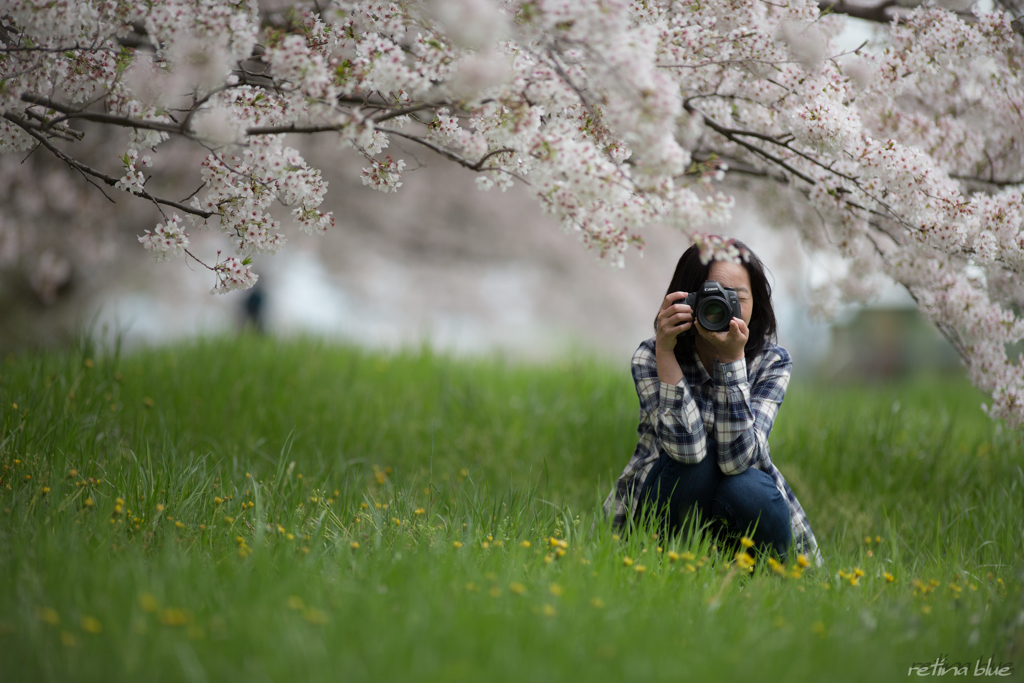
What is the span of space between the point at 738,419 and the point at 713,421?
0.12 meters

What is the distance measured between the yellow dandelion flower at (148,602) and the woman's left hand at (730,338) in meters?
1.67

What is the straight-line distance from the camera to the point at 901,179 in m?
2.34

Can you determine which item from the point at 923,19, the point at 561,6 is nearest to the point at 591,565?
the point at 561,6

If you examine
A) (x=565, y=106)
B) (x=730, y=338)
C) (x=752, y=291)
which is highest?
(x=565, y=106)

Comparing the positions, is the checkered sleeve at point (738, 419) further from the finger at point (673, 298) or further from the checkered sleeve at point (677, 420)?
the finger at point (673, 298)

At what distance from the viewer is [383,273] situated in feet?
41.1

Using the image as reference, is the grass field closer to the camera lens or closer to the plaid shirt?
the plaid shirt

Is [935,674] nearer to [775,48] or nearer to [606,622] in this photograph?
[606,622]

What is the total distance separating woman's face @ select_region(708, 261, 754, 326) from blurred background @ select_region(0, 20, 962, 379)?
1.38 ft

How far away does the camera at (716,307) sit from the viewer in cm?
220

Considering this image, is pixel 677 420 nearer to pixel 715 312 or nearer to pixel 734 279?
pixel 715 312

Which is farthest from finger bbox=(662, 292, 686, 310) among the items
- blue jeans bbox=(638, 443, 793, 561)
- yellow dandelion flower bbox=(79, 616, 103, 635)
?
yellow dandelion flower bbox=(79, 616, 103, 635)

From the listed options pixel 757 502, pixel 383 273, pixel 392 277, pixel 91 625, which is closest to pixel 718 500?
pixel 757 502

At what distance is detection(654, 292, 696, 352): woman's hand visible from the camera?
7.29 ft
